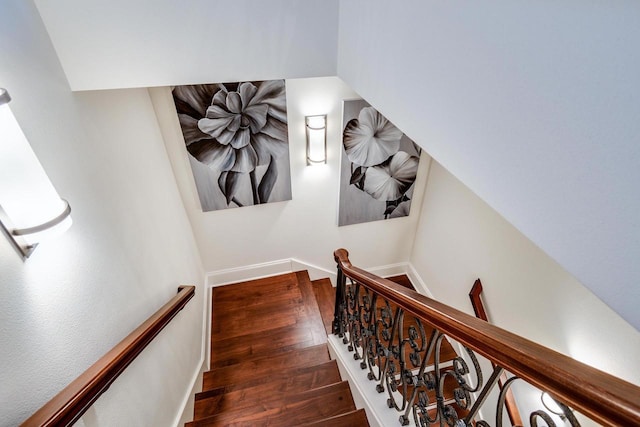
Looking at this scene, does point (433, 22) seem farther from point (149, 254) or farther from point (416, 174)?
point (416, 174)

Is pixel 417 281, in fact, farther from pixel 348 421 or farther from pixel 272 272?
pixel 348 421

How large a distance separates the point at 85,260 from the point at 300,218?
7.86 ft

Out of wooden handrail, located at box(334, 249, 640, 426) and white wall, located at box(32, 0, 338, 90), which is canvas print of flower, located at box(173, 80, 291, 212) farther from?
wooden handrail, located at box(334, 249, 640, 426)

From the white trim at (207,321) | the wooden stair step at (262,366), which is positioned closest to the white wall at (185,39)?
the wooden stair step at (262,366)

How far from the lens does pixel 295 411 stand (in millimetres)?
2219

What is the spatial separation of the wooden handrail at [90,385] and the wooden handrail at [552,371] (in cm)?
119

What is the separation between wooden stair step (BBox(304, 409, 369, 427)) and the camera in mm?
1939

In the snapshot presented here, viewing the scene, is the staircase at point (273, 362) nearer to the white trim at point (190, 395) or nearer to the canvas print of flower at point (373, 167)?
the white trim at point (190, 395)

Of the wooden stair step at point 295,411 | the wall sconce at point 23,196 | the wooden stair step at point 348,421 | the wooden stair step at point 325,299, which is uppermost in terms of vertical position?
the wall sconce at point 23,196

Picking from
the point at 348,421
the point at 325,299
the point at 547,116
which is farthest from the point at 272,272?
the point at 547,116

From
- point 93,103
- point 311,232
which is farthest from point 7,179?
point 311,232

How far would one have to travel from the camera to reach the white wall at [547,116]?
514mm

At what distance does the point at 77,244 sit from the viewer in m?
1.35

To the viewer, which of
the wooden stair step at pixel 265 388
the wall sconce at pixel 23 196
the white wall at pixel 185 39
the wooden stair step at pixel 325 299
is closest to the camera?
the wall sconce at pixel 23 196
